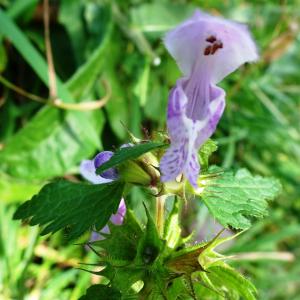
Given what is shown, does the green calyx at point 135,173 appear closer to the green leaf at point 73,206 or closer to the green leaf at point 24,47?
the green leaf at point 73,206

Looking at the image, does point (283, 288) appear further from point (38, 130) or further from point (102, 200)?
point (102, 200)

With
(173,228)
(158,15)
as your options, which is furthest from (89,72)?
(173,228)

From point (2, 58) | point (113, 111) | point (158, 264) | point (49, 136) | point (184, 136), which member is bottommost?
point (113, 111)

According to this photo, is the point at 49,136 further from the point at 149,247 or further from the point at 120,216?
the point at 149,247

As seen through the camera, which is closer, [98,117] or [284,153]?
[98,117]

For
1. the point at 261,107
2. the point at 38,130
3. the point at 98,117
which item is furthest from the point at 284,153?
the point at 38,130

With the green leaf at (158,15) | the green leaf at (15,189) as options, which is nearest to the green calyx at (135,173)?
the green leaf at (15,189)

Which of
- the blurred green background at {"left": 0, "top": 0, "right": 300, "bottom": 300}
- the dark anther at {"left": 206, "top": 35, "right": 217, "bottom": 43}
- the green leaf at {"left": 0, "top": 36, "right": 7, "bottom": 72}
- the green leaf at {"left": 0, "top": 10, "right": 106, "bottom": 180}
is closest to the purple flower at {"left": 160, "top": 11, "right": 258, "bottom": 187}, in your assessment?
the dark anther at {"left": 206, "top": 35, "right": 217, "bottom": 43}
